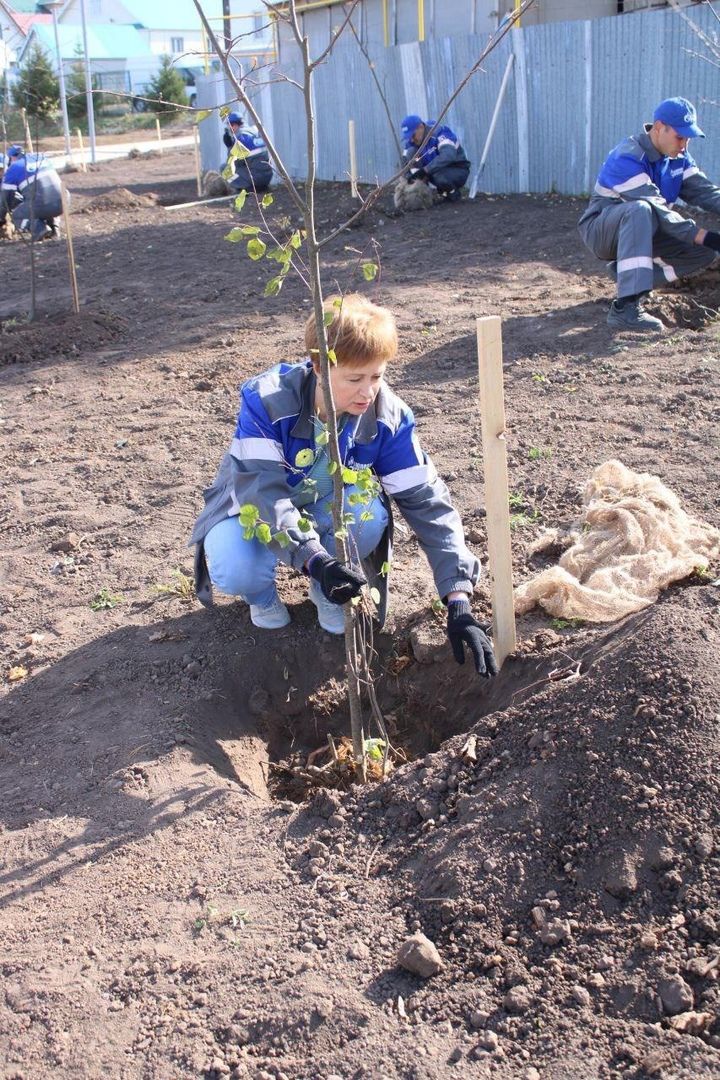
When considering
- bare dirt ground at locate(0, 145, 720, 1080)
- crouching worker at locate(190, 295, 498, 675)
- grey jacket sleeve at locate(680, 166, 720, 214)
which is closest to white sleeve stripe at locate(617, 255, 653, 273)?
grey jacket sleeve at locate(680, 166, 720, 214)

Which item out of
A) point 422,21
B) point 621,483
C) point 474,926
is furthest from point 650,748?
point 422,21

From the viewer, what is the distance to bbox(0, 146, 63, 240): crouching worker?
12.8m

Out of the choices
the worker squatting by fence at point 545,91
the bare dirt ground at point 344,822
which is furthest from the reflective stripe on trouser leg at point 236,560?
the worker squatting by fence at point 545,91

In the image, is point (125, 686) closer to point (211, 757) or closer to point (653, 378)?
point (211, 757)

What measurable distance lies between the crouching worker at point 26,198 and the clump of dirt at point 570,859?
1199cm

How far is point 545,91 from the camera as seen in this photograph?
40.3 feet

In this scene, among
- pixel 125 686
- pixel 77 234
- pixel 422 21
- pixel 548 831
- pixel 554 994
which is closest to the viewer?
pixel 554 994

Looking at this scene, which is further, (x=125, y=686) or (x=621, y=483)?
(x=621, y=483)

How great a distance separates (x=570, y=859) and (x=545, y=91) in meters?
11.9

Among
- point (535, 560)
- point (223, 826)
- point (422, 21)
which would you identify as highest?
point (422, 21)

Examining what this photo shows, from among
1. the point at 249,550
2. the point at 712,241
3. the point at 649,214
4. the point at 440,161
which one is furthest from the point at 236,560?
the point at 440,161

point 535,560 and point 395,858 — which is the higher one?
point 535,560

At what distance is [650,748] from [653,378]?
3620mm

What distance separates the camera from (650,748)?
233cm
